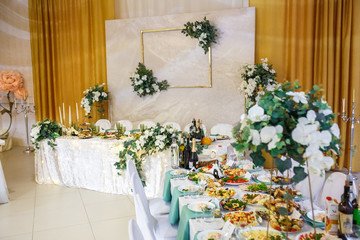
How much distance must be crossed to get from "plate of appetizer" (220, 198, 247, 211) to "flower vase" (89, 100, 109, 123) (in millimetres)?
5227

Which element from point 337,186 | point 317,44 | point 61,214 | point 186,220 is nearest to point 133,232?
point 186,220

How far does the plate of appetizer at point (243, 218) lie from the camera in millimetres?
1801

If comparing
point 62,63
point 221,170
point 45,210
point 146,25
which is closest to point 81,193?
point 45,210

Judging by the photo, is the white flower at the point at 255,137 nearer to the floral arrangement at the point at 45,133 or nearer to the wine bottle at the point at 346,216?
the wine bottle at the point at 346,216

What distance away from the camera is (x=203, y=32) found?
5.90 metres

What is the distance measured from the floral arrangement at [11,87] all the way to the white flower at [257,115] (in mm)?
8012

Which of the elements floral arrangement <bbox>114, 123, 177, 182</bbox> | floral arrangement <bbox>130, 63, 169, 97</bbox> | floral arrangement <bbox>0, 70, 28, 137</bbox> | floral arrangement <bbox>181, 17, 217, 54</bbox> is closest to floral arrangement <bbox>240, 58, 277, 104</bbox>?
floral arrangement <bbox>181, 17, 217, 54</bbox>

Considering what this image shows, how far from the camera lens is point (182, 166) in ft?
10.6

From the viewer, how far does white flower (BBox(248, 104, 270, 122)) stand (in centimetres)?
138

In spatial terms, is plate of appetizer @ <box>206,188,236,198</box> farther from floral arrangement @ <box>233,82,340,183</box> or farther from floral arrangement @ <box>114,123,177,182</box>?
floral arrangement @ <box>114,123,177,182</box>

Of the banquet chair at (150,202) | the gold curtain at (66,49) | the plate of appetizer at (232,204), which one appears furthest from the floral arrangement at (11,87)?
the plate of appetizer at (232,204)

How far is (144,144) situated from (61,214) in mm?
1395

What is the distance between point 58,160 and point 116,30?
3316 millimetres

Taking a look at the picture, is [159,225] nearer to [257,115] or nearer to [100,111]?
[257,115]
